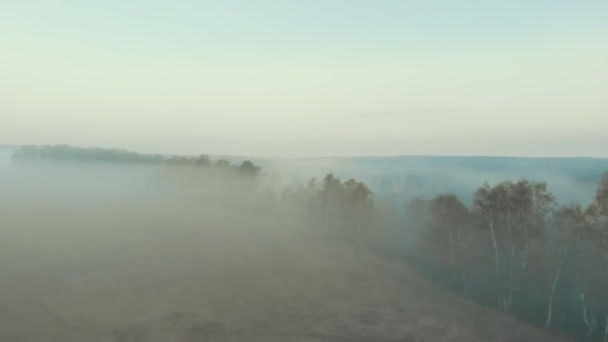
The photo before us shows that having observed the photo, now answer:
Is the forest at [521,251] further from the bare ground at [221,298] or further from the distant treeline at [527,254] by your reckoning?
the bare ground at [221,298]

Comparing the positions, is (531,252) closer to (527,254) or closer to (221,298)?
(527,254)

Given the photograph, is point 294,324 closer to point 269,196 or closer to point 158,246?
point 158,246

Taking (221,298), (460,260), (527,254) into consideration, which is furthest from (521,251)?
(221,298)

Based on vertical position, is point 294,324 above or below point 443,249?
below

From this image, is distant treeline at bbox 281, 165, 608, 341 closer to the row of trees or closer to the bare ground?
the row of trees

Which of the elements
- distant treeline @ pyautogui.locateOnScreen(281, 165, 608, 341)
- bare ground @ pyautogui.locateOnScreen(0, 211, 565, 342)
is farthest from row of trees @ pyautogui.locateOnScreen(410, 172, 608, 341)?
bare ground @ pyautogui.locateOnScreen(0, 211, 565, 342)

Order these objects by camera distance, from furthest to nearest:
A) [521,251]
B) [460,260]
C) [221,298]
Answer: [460,260] → [521,251] → [221,298]

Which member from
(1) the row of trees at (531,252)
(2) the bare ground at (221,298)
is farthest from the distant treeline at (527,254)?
(2) the bare ground at (221,298)

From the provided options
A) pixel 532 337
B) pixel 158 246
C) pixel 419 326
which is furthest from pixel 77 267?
pixel 532 337

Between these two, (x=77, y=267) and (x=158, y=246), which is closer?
(x=77, y=267)

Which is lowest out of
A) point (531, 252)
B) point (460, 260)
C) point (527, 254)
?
point (460, 260)

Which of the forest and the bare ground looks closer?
the bare ground
